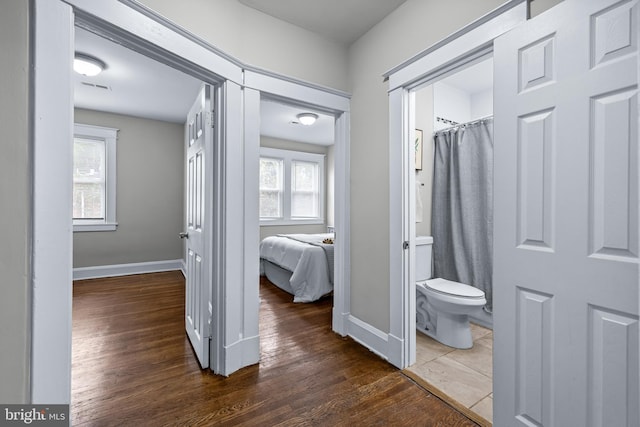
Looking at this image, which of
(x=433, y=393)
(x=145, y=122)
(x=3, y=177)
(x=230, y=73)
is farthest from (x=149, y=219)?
(x=433, y=393)

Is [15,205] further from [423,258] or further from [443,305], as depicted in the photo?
[423,258]

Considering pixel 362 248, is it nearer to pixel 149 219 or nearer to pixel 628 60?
pixel 628 60

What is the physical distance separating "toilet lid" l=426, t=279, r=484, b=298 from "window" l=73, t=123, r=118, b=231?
4.79 metres

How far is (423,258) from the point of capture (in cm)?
271

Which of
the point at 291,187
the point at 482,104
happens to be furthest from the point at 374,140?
the point at 291,187

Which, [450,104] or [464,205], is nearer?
[464,205]

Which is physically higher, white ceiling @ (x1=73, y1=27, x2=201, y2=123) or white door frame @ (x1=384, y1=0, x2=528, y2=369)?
white ceiling @ (x1=73, y1=27, x2=201, y2=123)

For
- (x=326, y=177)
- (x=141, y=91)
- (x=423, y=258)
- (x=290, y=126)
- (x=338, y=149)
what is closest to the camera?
(x=338, y=149)

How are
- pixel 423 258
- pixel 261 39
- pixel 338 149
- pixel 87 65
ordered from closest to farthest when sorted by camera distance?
pixel 261 39 → pixel 338 149 → pixel 423 258 → pixel 87 65

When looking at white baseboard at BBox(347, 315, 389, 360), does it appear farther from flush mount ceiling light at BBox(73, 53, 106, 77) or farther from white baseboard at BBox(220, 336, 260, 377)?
flush mount ceiling light at BBox(73, 53, 106, 77)

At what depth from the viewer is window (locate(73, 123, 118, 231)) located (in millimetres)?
4324

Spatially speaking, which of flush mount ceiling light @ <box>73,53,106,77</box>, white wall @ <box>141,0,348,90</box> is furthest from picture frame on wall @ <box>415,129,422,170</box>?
flush mount ceiling light @ <box>73,53,106,77</box>

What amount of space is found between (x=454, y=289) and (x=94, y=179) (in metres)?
5.24

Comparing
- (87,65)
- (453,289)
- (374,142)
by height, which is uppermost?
(87,65)
